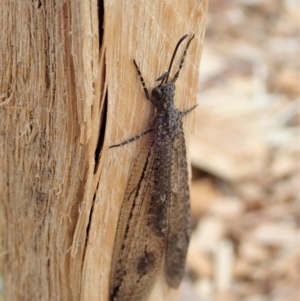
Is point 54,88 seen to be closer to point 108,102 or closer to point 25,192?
point 108,102

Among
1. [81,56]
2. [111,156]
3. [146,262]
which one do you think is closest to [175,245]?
[146,262]

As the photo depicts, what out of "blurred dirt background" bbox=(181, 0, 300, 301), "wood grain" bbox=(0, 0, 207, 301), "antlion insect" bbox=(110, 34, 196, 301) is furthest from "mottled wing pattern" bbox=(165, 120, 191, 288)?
"blurred dirt background" bbox=(181, 0, 300, 301)

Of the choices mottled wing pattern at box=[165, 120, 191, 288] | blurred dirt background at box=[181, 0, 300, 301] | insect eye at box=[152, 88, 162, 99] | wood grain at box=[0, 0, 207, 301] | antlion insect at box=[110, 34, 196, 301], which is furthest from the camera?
blurred dirt background at box=[181, 0, 300, 301]

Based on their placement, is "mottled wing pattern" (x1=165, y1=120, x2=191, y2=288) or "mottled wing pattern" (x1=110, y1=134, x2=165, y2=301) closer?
"mottled wing pattern" (x1=110, y1=134, x2=165, y2=301)

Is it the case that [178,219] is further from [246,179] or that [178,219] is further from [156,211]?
[246,179]

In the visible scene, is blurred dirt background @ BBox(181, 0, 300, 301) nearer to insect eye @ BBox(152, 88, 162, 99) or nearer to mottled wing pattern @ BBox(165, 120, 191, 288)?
mottled wing pattern @ BBox(165, 120, 191, 288)

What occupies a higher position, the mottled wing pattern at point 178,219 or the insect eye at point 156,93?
the insect eye at point 156,93

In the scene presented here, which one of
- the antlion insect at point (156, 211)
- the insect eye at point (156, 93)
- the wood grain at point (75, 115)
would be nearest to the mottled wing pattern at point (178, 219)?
the antlion insect at point (156, 211)

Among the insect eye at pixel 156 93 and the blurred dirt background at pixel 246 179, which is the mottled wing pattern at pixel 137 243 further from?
the blurred dirt background at pixel 246 179
